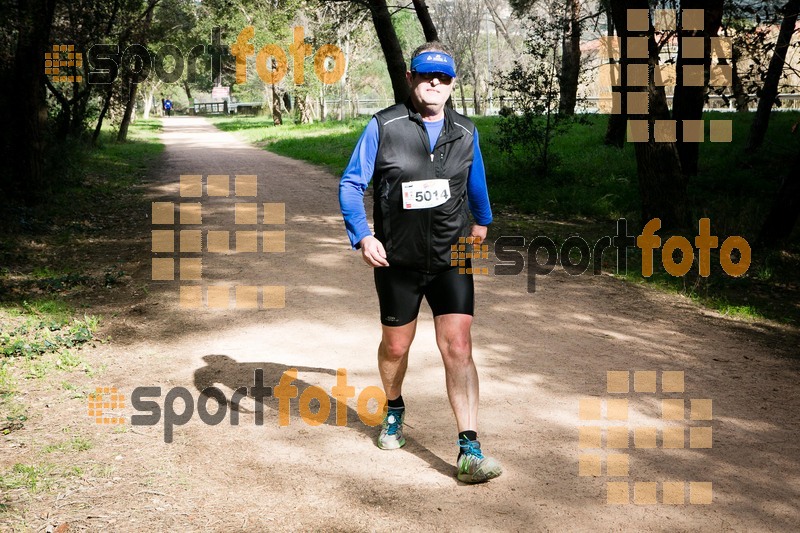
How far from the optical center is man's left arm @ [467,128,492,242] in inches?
168

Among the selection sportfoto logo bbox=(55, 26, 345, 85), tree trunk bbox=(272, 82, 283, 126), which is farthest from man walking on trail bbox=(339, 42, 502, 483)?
tree trunk bbox=(272, 82, 283, 126)

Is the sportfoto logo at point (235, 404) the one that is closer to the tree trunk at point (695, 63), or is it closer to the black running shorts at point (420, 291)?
the black running shorts at point (420, 291)

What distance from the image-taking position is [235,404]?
17.5 feet

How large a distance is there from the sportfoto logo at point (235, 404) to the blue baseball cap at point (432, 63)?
2.40 m

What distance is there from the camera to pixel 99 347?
6.56 metres

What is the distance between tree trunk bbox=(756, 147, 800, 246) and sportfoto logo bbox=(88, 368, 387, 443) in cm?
708

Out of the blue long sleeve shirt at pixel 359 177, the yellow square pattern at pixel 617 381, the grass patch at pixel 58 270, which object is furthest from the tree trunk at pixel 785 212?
the grass patch at pixel 58 270

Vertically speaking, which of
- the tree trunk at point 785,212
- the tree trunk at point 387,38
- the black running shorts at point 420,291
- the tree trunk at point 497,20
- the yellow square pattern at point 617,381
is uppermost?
the tree trunk at point 497,20

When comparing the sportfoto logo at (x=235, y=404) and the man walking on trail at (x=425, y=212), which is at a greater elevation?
the man walking on trail at (x=425, y=212)

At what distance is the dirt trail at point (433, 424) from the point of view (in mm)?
3885

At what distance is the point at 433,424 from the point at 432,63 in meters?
2.38

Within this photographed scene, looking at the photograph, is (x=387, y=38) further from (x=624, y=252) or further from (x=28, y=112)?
(x=624, y=252)

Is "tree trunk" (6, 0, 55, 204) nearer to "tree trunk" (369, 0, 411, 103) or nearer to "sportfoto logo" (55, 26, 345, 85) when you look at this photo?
"sportfoto logo" (55, 26, 345, 85)

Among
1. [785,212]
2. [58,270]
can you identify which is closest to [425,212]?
[58,270]
